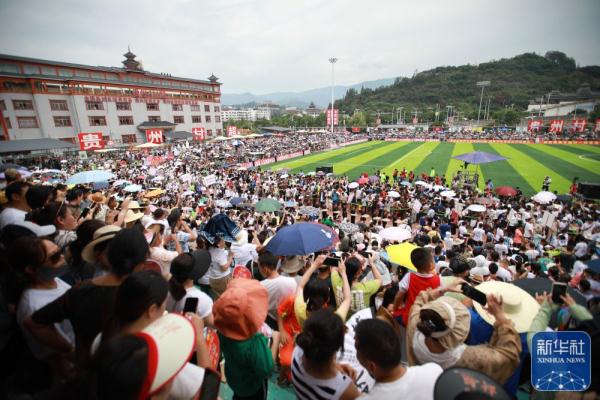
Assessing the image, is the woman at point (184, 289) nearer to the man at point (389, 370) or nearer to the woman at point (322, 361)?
the woman at point (322, 361)

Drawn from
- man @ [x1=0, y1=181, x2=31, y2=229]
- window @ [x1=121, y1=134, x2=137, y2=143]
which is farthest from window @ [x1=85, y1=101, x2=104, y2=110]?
man @ [x1=0, y1=181, x2=31, y2=229]

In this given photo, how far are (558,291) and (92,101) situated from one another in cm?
5923

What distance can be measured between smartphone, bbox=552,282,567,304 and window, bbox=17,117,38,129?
56180 mm

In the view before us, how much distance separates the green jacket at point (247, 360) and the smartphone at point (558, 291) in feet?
10.5

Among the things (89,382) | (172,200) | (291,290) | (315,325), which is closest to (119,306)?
(89,382)

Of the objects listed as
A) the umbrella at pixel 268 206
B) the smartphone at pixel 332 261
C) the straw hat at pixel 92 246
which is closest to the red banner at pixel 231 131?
the umbrella at pixel 268 206

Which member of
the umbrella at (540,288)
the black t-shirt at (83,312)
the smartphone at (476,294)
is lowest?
the umbrella at (540,288)

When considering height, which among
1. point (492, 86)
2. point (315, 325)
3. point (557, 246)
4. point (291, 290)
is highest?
point (492, 86)

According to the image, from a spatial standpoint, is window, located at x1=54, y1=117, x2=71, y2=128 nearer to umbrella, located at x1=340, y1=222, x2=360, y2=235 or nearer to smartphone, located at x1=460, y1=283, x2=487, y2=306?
umbrella, located at x1=340, y1=222, x2=360, y2=235

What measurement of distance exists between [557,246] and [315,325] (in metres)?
13.3

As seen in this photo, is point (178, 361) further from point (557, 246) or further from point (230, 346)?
point (557, 246)

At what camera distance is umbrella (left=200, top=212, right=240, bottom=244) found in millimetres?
5180

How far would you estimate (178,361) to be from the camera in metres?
1.57

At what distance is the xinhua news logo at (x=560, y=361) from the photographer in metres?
2.71
